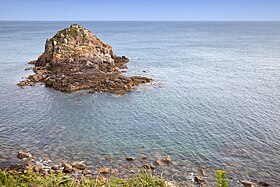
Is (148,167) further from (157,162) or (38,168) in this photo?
(38,168)

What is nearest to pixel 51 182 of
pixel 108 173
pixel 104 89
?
pixel 108 173

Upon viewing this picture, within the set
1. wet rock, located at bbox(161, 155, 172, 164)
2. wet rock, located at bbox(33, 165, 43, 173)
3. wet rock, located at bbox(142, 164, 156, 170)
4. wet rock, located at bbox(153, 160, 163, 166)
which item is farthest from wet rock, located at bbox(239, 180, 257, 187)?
wet rock, located at bbox(33, 165, 43, 173)

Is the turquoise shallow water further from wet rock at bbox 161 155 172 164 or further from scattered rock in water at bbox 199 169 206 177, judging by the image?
scattered rock in water at bbox 199 169 206 177

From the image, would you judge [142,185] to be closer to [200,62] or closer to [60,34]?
[60,34]

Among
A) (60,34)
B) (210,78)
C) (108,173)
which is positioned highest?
(60,34)

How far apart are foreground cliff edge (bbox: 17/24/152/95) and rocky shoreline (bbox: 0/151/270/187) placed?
23.6 meters

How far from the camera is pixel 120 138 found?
33.0 meters

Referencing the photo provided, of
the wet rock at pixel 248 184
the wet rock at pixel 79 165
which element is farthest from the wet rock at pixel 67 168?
the wet rock at pixel 248 184

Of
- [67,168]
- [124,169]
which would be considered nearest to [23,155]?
[67,168]

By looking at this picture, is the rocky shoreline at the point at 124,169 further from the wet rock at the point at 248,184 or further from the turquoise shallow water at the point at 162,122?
the turquoise shallow water at the point at 162,122

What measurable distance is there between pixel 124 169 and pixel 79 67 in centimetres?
3886

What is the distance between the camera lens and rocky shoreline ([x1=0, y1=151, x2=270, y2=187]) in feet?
80.5

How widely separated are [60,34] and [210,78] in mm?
39018

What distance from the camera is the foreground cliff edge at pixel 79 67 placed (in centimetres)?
5240
